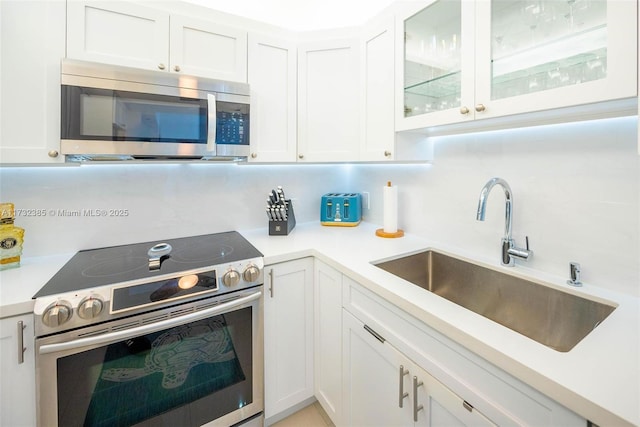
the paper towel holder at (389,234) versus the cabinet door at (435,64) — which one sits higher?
the cabinet door at (435,64)

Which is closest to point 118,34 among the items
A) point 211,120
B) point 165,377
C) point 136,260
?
point 211,120

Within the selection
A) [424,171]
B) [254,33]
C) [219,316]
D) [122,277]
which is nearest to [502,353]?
[219,316]

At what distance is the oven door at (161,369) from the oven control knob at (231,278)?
0.23 ft

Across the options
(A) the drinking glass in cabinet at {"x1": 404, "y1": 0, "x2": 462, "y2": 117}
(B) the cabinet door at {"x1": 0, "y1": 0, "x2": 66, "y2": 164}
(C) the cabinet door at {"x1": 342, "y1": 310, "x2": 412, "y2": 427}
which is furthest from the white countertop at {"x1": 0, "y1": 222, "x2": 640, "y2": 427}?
(A) the drinking glass in cabinet at {"x1": 404, "y1": 0, "x2": 462, "y2": 117}

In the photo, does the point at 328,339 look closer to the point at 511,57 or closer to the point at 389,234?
the point at 389,234

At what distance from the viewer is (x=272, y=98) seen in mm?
1717

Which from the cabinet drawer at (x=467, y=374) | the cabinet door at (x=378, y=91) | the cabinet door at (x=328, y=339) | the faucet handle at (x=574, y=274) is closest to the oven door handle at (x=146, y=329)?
the cabinet door at (x=328, y=339)

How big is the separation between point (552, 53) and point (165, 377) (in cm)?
192

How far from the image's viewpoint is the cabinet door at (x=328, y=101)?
1.77 meters

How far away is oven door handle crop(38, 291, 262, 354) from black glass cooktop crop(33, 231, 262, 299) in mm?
185

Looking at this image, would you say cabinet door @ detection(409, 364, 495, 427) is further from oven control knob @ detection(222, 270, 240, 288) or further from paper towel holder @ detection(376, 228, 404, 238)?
paper towel holder @ detection(376, 228, 404, 238)

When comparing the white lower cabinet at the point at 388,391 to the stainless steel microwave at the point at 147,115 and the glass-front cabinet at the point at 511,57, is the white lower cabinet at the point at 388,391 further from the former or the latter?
the stainless steel microwave at the point at 147,115

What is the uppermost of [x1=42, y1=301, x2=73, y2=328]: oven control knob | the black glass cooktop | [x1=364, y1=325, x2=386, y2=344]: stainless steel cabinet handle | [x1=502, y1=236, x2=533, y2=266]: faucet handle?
[x1=502, y1=236, x2=533, y2=266]: faucet handle

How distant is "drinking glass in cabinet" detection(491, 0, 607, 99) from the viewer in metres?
0.86
